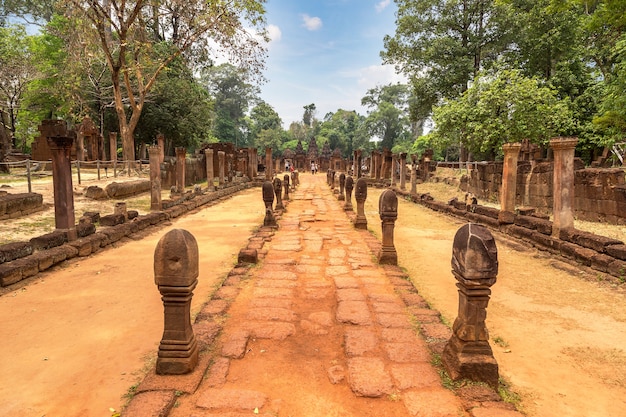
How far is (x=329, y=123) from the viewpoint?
63969 millimetres

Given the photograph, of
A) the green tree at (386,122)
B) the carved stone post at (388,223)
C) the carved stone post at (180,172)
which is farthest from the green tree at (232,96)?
the carved stone post at (388,223)

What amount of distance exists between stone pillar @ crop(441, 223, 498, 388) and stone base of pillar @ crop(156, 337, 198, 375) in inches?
81.0

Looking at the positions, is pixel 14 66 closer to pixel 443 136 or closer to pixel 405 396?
pixel 443 136

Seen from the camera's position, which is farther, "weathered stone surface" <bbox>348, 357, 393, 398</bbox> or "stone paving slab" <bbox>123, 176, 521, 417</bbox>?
"weathered stone surface" <bbox>348, 357, 393, 398</bbox>

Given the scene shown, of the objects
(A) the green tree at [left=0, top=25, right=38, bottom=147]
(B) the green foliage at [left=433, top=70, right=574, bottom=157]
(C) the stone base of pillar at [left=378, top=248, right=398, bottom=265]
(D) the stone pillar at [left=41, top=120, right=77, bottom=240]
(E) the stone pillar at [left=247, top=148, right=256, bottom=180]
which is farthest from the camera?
(E) the stone pillar at [left=247, top=148, right=256, bottom=180]

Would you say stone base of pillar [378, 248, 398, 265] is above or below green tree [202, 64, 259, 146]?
below

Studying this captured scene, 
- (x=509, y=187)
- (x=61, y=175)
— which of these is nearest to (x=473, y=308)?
(x=509, y=187)

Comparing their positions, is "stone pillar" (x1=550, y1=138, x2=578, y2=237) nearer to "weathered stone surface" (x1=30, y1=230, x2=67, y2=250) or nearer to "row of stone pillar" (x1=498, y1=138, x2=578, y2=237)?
"row of stone pillar" (x1=498, y1=138, x2=578, y2=237)

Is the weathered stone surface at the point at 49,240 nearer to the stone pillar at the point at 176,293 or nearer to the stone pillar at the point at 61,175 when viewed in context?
the stone pillar at the point at 61,175

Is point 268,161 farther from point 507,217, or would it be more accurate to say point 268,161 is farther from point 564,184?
point 564,184

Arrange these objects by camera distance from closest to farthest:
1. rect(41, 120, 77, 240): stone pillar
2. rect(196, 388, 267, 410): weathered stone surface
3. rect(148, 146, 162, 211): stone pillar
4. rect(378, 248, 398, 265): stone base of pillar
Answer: rect(196, 388, 267, 410): weathered stone surface
rect(378, 248, 398, 265): stone base of pillar
rect(41, 120, 77, 240): stone pillar
rect(148, 146, 162, 211): stone pillar

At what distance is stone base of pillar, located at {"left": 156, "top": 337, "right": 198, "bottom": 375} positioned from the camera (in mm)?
2779

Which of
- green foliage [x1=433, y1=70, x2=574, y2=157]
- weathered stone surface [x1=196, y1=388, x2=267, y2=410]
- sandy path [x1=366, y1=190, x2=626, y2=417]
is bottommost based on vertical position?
sandy path [x1=366, y1=190, x2=626, y2=417]

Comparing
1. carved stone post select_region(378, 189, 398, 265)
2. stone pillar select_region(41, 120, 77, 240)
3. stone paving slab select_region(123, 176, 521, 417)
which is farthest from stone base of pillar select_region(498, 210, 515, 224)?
stone pillar select_region(41, 120, 77, 240)
